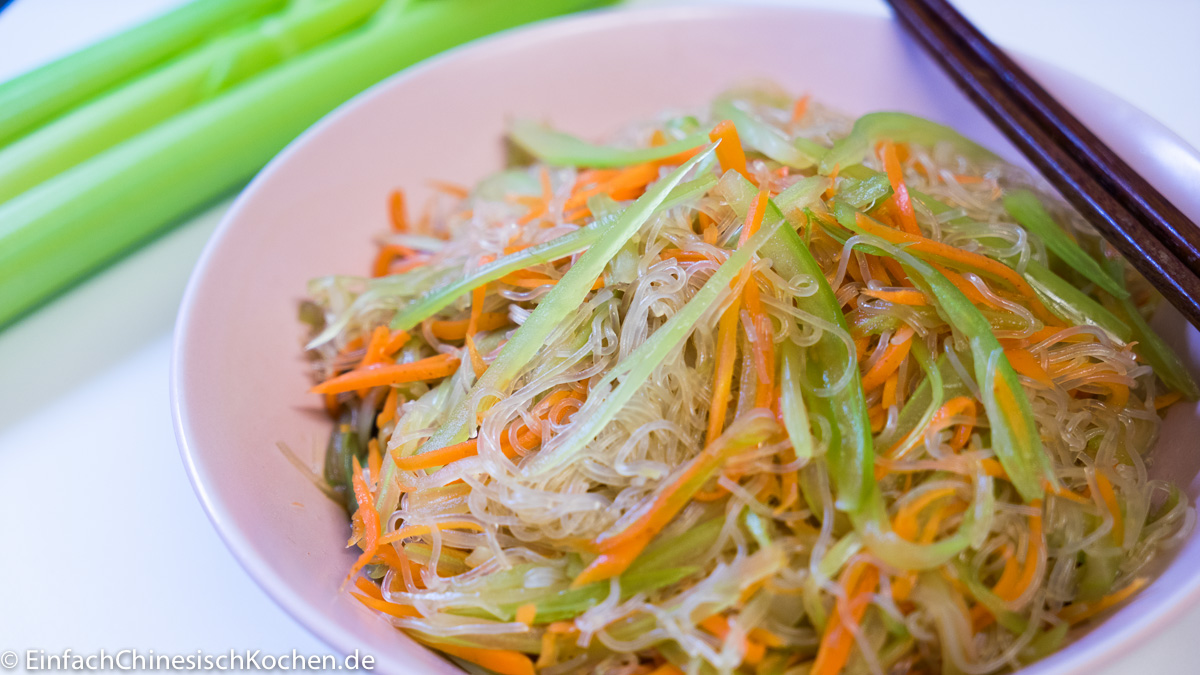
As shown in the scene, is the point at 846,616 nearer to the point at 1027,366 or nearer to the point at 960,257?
the point at 1027,366

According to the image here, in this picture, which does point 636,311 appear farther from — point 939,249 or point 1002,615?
point 1002,615

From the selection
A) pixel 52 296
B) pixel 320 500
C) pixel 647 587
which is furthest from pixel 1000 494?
pixel 52 296

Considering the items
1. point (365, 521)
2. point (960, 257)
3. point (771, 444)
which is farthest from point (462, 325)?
point (960, 257)

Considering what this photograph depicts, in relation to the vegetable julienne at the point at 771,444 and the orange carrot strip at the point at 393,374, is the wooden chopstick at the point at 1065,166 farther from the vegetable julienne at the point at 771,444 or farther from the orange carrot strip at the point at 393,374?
the orange carrot strip at the point at 393,374

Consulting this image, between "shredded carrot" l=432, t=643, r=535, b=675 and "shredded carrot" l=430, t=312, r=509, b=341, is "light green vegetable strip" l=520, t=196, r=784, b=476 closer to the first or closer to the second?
"shredded carrot" l=432, t=643, r=535, b=675

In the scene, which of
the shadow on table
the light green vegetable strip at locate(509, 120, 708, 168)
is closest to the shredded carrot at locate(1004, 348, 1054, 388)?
the light green vegetable strip at locate(509, 120, 708, 168)

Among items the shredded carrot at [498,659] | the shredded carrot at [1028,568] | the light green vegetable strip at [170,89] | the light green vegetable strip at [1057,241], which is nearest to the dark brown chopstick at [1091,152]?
the light green vegetable strip at [1057,241]
